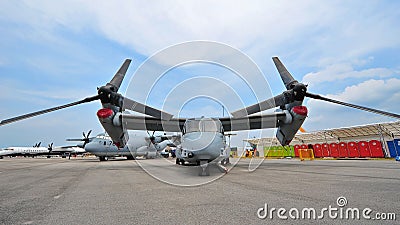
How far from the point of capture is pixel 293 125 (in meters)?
14.9

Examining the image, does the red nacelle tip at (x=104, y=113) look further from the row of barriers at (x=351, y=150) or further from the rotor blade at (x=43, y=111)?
Answer: the row of barriers at (x=351, y=150)

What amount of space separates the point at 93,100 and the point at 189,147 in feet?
28.9

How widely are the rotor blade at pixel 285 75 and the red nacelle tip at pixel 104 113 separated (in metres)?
12.1

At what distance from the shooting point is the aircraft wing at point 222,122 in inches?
584

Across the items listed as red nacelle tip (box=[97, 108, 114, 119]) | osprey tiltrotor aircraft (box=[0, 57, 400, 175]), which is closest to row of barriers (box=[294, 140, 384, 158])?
osprey tiltrotor aircraft (box=[0, 57, 400, 175])

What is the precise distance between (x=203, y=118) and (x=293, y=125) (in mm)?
7284

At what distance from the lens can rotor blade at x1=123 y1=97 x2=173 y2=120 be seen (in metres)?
15.3

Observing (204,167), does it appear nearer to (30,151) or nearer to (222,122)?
(222,122)

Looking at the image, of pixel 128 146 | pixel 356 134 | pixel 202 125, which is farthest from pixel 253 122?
pixel 356 134

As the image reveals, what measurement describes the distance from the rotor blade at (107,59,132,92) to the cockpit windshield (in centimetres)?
657

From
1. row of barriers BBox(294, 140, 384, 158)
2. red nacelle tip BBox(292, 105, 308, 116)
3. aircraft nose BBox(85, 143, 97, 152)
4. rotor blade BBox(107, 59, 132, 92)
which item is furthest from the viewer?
aircraft nose BBox(85, 143, 97, 152)

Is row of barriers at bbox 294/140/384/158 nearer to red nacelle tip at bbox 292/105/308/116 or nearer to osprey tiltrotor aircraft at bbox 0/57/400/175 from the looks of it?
osprey tiltrotor aircraft at bbox 0/57/400/175

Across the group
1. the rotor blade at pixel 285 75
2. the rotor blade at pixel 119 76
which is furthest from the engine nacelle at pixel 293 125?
the rotor blade at pixel 119 76

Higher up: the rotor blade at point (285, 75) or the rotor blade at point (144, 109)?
the rotor blade at point (285, 75)
